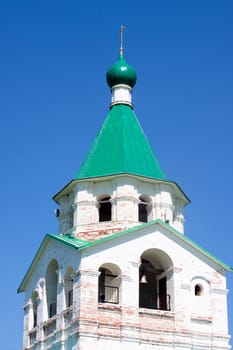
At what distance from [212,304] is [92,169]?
5075mm

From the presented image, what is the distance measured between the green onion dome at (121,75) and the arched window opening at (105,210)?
4.46 metres

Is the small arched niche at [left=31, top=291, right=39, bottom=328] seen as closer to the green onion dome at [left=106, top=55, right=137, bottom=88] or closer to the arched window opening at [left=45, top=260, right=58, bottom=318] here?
the arched window opening at [left=45, top=260, right=58, bottom=318]

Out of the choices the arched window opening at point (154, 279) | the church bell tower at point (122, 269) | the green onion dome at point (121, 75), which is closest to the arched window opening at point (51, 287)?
the church bell tower at point (122, 269)

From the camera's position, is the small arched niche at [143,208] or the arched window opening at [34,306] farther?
the arched window opening at [34,306]

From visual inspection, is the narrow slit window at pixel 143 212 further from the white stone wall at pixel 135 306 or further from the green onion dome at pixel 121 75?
the green onion dome at pixel 121 75

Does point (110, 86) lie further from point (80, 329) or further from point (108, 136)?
point (80, 329)

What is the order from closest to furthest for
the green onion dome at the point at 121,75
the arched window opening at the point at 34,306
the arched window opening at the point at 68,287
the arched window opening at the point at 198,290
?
the arched window opening at the point at 68,287 → the arched window opening at the point at 198,290 → the arched window opening at the point at 34,306 → the green onion dome at the point at 121,75

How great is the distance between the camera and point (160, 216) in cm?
2364

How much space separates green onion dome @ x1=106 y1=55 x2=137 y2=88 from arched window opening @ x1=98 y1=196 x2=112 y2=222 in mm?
4456

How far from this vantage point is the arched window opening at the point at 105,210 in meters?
23.8

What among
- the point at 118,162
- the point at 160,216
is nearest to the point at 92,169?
the point at 118,162

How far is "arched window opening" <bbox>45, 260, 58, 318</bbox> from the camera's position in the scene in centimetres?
2343

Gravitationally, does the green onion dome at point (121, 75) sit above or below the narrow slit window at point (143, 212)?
above

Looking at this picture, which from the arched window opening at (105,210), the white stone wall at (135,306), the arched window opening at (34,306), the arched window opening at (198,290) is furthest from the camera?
the arched window opening at (34,306)
